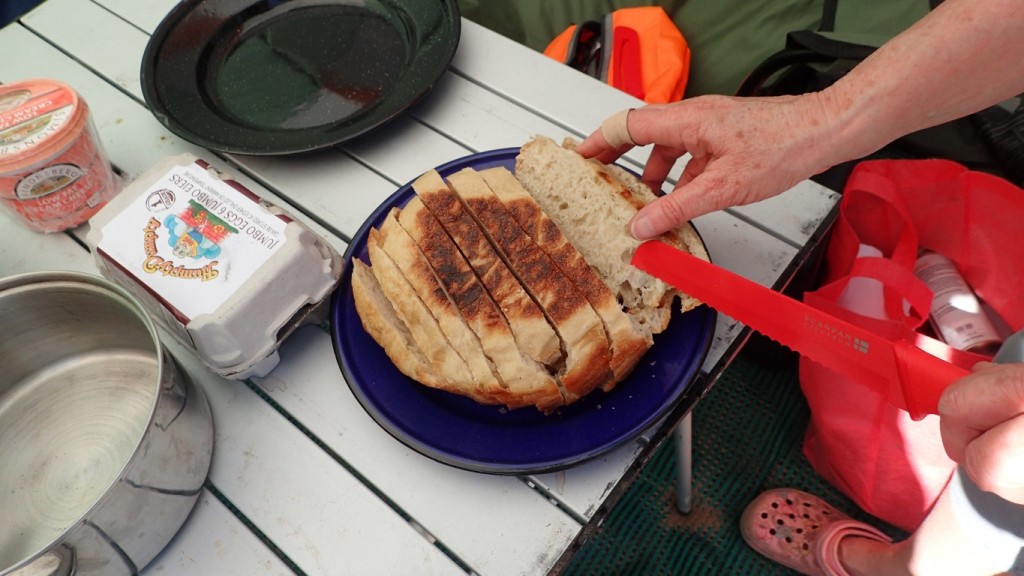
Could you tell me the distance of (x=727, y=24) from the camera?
2156mm

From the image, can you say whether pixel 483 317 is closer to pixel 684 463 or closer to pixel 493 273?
pixel 493 273

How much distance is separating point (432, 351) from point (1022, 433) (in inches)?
35.4

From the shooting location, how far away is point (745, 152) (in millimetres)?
1264

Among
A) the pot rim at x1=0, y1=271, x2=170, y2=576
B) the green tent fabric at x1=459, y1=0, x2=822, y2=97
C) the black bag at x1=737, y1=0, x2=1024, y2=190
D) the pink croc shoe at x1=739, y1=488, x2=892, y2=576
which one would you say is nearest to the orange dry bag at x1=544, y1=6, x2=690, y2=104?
the green tent fabric at x1=459, y1=0, x2=822, y2=97

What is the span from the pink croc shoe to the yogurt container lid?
6.36 ft

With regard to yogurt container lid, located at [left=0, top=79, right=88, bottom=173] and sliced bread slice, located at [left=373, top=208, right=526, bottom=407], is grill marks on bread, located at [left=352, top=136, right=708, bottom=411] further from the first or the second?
yogurt container lid, located at [left=0, top=79, right=88, bottom=173]

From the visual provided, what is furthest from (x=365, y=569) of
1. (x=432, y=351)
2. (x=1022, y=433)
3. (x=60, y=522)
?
(x=1022, y=433)

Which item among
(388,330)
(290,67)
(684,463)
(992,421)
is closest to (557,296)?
(388,330)

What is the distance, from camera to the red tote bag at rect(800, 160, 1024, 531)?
1.65 meters

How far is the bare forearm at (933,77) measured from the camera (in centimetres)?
115

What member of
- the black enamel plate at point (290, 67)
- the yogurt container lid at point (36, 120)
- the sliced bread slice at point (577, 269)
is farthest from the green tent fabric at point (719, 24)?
the yogurt container lid at point (36, 120)

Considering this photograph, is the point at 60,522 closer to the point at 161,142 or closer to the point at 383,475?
the point at 383,475

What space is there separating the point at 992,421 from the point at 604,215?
0.72 meters

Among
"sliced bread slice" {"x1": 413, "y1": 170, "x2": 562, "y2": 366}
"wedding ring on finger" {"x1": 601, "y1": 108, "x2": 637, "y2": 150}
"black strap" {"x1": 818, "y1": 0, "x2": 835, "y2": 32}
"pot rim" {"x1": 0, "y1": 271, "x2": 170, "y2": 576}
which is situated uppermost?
"black strap" {"x1": 818, "y1": 0, "x2": 835, "y2": 32}
